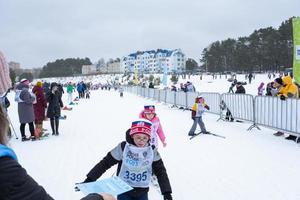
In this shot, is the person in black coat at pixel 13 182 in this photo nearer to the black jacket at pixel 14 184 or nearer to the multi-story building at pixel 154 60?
the black jacket at pixel 14 184

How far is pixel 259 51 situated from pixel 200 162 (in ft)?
247

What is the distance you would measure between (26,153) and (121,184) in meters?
6.70

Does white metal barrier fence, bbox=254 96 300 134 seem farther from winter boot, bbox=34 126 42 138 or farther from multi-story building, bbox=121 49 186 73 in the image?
multi-story building, bbox=121 49 186 73

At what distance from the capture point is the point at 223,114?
1471 centimetres

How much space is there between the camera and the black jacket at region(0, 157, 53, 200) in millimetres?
1161

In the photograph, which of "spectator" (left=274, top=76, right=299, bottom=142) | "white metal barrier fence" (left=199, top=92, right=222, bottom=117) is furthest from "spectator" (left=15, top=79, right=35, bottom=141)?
"white metal barrier fence" (left=199, top=92, right=222, bottom=117)

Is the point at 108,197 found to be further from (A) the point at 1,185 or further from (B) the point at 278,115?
(B) the point at 278,115

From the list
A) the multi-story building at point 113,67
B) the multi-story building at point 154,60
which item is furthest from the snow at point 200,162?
the multi-story building at point 113,67

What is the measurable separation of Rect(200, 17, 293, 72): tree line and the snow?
63.4m

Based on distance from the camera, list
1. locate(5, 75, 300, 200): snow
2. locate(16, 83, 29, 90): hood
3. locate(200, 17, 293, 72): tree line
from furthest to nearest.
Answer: locate(200, 17, 293, 72): tree line, locate(16, 83, 29, 90): hood, locate(5, 75, 300, 200): snow

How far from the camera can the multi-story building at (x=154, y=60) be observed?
149875 millimetres

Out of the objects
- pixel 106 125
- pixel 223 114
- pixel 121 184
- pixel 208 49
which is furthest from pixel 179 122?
pixel 208 49

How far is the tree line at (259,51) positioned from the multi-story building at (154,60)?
148 feet

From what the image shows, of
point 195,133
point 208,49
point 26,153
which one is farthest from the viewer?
point 208,49
